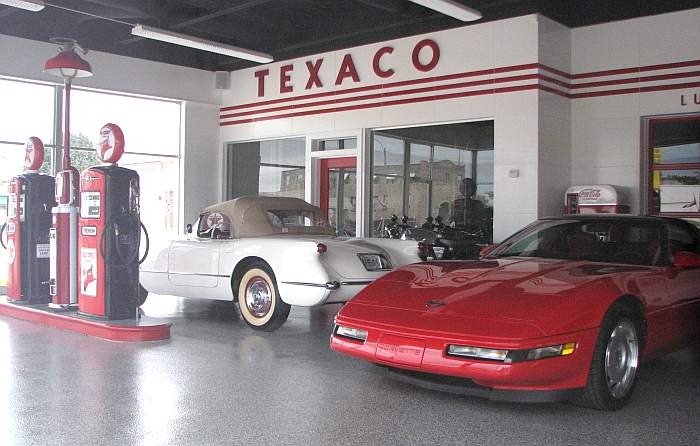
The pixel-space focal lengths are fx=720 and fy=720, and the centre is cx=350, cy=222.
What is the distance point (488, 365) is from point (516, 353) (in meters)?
0.18

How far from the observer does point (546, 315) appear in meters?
4.32

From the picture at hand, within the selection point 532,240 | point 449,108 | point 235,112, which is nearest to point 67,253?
point 532,240

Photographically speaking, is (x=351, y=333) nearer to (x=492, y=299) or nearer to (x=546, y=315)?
(x=492, y=299)

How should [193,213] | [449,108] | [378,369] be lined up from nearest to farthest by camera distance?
1. [378,369]
2. [449,108]
3. [193,213]

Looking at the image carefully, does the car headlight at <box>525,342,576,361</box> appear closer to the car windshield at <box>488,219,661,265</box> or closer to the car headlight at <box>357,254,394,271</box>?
the car windshield at <box>488,219,661,265</box>

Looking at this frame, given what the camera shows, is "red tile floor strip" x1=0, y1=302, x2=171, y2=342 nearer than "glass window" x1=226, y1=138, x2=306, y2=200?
Yes

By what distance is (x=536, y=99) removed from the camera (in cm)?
1021

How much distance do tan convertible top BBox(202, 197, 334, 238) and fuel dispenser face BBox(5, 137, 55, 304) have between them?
2.22 metres

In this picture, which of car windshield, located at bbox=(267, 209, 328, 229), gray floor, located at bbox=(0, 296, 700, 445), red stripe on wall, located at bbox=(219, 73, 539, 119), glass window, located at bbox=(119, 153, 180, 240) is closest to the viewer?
gray floor, located at bbox=(0, 296, 700, 445)

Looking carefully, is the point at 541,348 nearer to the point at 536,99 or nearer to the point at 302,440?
the point at 302,440

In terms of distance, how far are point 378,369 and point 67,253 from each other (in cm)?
442

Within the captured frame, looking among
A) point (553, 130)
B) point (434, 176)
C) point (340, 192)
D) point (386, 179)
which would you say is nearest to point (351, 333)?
point (553, 130)

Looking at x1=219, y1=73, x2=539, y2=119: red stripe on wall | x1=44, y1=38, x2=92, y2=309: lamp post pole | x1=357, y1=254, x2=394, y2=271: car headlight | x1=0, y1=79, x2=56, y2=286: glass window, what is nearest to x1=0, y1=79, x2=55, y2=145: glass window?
x1=0, y1=79, x2=56, y2=286: glass window

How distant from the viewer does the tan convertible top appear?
807 cm
